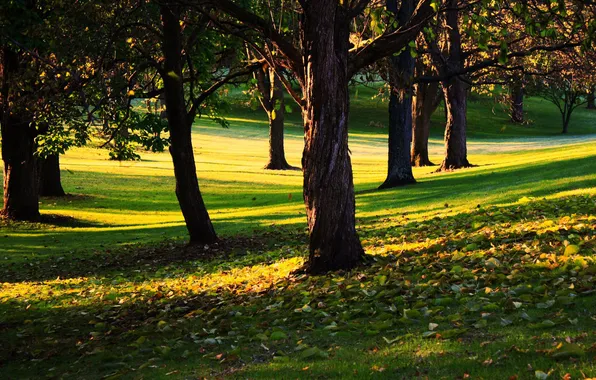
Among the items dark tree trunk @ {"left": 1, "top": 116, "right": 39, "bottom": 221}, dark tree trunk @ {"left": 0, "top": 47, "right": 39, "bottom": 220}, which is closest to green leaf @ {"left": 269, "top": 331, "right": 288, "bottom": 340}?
dark tree trunk @ {"left": 0, "top": 47, "right": 39, "bottom": 220}

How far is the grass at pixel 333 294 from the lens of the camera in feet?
24.0

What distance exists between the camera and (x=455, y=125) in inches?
1398

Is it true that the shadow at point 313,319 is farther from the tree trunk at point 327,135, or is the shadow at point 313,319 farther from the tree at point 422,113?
the tree at point 422,113

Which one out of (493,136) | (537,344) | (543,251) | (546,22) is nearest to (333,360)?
(537,344)

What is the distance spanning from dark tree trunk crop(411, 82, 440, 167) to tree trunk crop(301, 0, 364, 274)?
29.0 meters

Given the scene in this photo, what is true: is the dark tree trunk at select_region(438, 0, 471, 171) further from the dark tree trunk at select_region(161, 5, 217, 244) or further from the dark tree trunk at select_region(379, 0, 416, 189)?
the dark tree trunk at select_region(161, 5, 217, 244)

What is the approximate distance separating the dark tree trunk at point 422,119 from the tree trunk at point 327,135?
2897cm

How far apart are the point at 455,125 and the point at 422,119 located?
252 inches

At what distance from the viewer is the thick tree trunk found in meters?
35.6

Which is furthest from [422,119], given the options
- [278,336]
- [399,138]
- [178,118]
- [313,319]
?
[278,336]

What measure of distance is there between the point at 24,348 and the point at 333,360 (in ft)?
18.4

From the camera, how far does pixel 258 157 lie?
5934 cm

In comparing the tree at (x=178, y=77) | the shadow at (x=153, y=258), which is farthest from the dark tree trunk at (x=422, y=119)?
the tree at (x=178, y=77)

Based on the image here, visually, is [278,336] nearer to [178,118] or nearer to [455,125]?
[178,118]
